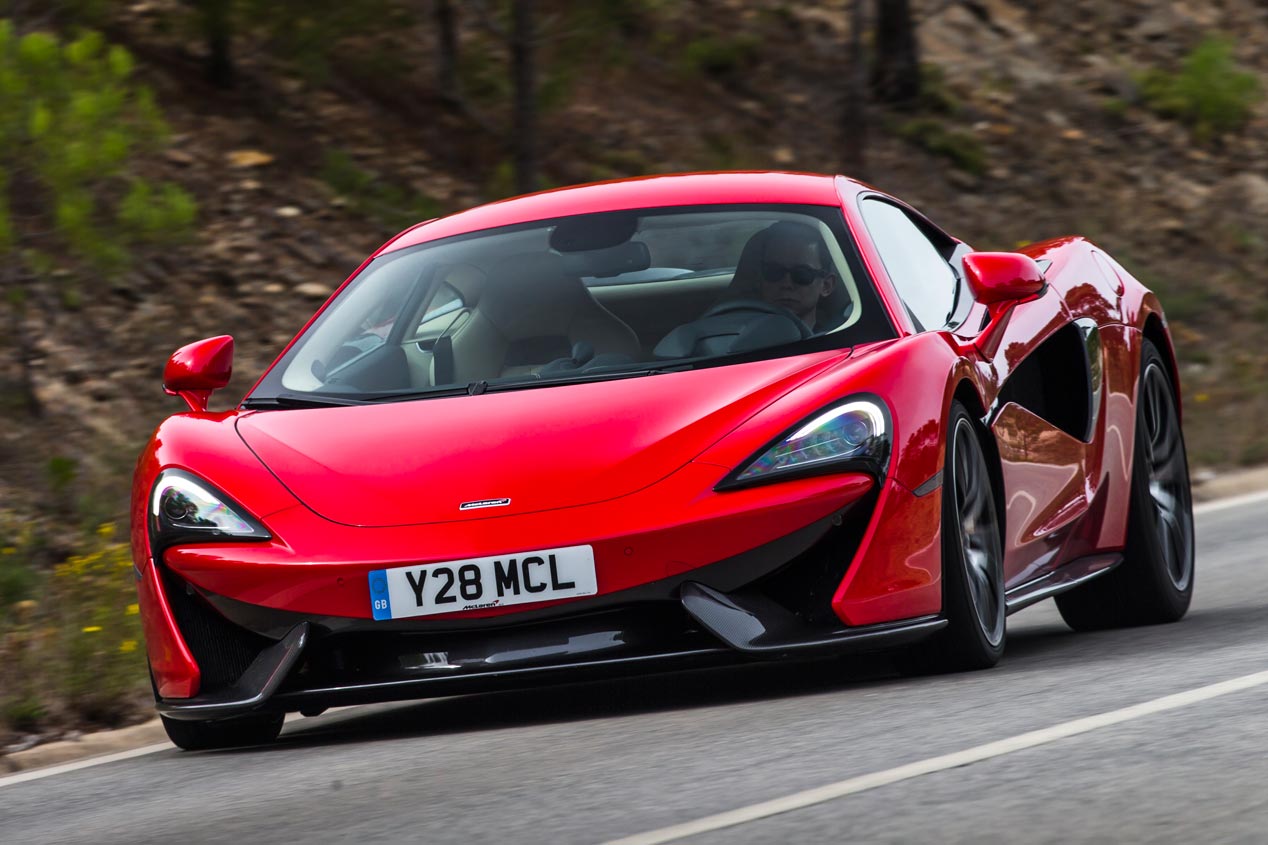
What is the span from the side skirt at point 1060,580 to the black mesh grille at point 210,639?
1997mm

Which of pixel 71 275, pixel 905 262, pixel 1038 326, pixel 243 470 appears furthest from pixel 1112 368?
pixel 71 275

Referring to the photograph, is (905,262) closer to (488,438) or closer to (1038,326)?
(1038,326)

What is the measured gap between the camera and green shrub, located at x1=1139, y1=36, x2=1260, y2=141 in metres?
23.3

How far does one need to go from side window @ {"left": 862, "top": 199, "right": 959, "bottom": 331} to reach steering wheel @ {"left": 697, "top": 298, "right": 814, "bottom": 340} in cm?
32

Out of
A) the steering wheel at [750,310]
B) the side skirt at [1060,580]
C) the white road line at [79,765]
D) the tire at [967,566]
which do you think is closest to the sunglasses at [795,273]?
the steering wheel at [750,310]

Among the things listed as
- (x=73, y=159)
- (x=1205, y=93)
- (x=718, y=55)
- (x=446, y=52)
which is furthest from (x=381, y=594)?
(x=1205, y=93)

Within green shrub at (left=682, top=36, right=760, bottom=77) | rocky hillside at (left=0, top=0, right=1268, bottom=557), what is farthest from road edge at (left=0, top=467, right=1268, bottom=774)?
green shrub at (left=682, top=36, right=760, bottom=77)

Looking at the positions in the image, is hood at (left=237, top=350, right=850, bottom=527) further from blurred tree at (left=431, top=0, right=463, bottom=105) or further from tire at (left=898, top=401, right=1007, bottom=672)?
blurred tree at (left=431, top=0, right=463, bottom=105)

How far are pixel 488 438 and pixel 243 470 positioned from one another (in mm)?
608

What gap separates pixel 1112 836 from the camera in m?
3.49

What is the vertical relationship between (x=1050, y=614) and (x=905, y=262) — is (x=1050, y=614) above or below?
below

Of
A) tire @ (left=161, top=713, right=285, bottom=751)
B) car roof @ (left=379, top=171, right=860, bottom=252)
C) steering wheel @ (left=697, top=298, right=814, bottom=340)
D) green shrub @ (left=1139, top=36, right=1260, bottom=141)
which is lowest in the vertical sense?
green shrub @ (left=1139, top=36, right=1260, bottom=141)

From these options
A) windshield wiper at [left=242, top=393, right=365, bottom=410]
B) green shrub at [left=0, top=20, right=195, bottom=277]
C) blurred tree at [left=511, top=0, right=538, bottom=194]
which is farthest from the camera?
blurred tree at [left=511, top=0, right=538, bottom=194]

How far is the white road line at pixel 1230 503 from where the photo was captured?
11391 mm
